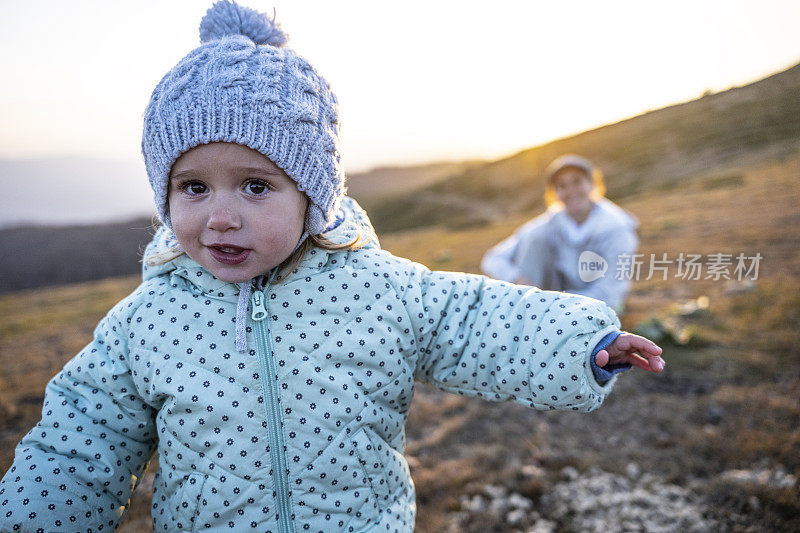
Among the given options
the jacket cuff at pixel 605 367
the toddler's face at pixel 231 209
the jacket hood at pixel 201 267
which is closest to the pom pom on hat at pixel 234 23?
the toddler's face at pixel 231 209

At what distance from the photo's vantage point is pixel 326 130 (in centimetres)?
184

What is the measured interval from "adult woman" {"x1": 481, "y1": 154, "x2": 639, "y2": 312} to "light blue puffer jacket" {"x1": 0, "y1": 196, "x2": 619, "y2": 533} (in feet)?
12.0

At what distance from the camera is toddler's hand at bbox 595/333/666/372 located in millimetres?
1586

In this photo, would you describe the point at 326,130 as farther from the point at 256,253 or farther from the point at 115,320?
the point at 115,320

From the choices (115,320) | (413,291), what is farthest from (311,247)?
(115,320)

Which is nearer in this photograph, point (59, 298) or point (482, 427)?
point (482, 427)

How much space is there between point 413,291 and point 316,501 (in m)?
0.89

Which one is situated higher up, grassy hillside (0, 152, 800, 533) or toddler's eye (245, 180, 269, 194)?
toddler's eye (245, 180, 269, 194)

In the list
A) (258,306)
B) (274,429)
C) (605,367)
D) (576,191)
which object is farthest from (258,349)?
(576,191)

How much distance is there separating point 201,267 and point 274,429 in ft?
2.28

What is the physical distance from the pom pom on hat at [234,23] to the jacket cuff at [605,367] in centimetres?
180

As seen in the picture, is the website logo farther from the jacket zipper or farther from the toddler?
the jacket zipper

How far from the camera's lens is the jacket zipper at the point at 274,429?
174 centimetres

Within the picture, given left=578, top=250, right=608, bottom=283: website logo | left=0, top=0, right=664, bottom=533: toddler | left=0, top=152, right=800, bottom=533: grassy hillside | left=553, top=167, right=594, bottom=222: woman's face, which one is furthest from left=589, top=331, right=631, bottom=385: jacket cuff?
left=553, top=167, right=594, bottom=222: woman's face
